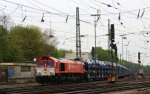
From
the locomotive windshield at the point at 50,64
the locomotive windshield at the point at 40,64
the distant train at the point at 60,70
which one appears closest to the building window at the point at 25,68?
the distant train at the point at 60,70

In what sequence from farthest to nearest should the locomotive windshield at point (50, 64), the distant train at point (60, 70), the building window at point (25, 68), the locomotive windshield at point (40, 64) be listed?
the building window at point (25, 68) → the locomotive windshield at point (40, 64) → the locomotive windshield at point (50, 64) → the distant train at point (60, 70)

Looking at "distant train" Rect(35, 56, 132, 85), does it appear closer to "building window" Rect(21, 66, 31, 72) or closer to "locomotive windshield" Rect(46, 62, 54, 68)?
"locomotive windshield" Rect(46, 62, 54, 68)

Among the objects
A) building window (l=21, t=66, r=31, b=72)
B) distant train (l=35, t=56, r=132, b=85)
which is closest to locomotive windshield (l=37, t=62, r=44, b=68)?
distant train (l=35, t=56, r=132, b=85)

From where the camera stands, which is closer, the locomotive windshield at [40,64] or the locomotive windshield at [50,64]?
the locomotive windshield at [50,64]

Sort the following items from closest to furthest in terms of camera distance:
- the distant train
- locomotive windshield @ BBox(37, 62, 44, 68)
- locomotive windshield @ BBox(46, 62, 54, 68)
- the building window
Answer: the distant train < locomotive windshield @ BBox(46, 62, 54, 68) < locomotive windshield @ BBox(37, 62, 44, 68) < the building window

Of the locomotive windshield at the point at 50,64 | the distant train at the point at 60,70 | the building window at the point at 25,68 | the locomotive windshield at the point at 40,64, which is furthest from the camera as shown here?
the building window at the point at 25,68

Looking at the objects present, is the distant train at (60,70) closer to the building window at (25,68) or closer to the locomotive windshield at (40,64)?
the locomotive windshield at (40,64)

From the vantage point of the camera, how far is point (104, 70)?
226ft

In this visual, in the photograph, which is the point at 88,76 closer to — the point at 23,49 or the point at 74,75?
the point at 74,75

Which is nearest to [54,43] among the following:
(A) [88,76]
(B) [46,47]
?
(B) [46,47]

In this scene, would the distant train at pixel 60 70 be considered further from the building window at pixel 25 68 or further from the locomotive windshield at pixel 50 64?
the building window at pixel 25 68

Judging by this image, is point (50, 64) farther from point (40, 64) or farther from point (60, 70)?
point (60, 70)

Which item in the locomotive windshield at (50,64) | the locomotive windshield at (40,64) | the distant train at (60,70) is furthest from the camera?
the locomotive windshield at (40,64)

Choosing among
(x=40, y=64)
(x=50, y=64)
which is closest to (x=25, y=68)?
(x=40, y=64)
